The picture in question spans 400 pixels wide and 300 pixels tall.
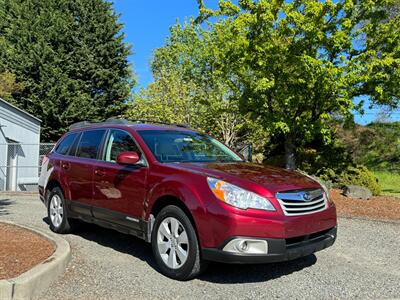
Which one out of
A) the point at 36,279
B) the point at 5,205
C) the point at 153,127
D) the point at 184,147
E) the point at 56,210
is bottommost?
the point at 5,205

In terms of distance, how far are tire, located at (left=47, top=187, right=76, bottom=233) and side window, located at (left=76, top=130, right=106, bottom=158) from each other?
0.83 metres

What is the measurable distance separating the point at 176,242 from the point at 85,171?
224cm

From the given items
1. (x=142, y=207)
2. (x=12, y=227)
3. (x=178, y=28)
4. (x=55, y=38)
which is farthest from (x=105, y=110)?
(x=142, y=207)

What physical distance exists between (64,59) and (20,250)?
23.3m

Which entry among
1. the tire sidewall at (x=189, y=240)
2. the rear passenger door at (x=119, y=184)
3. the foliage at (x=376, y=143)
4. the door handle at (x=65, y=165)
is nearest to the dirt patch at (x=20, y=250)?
the rear passenger door at (x=119, y=184)

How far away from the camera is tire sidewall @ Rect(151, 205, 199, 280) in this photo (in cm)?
502

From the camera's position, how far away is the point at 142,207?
571 centimetres

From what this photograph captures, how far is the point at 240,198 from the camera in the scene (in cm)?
484

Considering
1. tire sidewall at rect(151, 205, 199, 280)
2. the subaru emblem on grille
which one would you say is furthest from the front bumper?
the subaru emblem on grille

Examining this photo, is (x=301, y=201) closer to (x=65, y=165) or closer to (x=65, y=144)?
(x=65, y=165)

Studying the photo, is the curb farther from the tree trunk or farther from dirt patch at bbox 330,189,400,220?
the tree trunk

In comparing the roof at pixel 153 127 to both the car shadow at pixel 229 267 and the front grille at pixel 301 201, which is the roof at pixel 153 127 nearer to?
the car shadow at pixel 229 267

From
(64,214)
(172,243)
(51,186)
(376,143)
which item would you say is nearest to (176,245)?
(172,243)

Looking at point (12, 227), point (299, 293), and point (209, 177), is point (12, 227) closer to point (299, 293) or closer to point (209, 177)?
point (209, 177)
